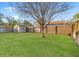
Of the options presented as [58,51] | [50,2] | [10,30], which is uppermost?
[50,2]

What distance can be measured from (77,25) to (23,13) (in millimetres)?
703

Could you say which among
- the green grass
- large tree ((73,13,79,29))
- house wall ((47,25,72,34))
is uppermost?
large tree ((73,13,79,29))

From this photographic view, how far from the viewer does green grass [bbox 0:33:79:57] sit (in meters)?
3.78

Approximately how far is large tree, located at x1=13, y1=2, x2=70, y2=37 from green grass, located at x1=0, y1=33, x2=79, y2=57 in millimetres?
158

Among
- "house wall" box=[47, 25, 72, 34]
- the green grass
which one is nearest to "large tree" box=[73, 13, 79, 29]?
"house wall" box=[47, 25, 72, 34]

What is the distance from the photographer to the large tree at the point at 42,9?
380 centimetres

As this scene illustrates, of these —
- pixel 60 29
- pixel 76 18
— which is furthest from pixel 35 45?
pixel 76 18

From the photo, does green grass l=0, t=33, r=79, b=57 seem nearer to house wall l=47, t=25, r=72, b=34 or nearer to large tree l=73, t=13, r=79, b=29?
house wall l=47, t=25, r=72, b=34

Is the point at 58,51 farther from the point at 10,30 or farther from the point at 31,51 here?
the point at 10,30

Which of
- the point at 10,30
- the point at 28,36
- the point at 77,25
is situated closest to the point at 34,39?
the point at 28,36

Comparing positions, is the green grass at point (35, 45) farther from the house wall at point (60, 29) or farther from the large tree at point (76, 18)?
the large tree at point (76, 18)

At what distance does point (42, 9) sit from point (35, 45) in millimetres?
466

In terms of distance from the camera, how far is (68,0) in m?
3.78

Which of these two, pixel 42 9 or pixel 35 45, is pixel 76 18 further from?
pixel 35 45
